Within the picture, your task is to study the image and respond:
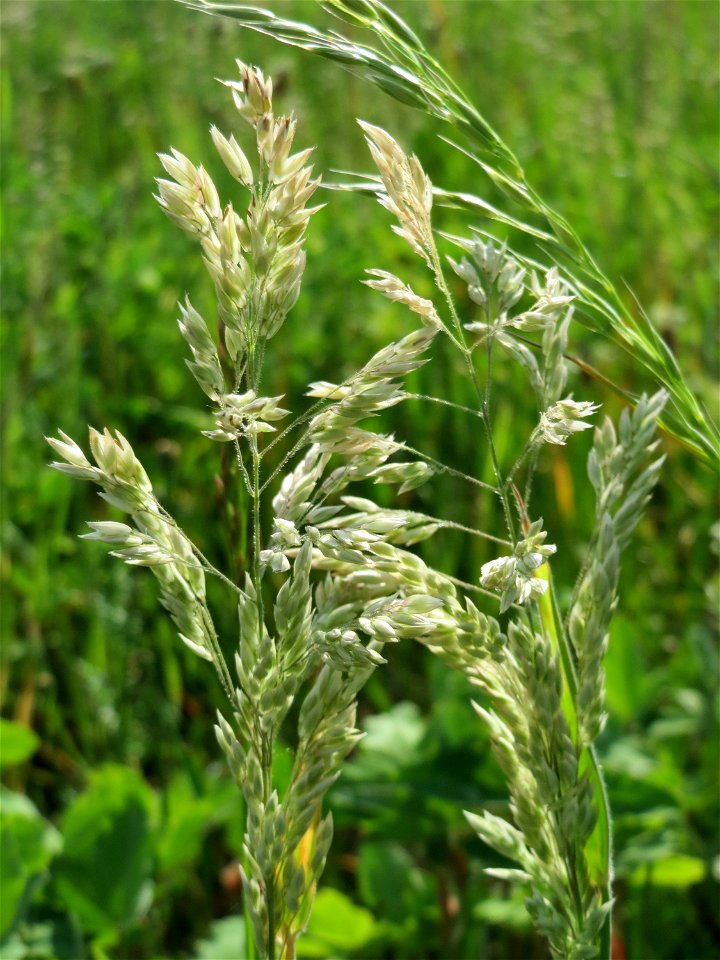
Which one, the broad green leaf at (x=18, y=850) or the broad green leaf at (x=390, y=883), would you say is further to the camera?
the broad green leaf at (x=390, y=883)

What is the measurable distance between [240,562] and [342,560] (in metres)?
0.14

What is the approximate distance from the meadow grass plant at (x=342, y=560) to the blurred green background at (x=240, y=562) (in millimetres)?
121

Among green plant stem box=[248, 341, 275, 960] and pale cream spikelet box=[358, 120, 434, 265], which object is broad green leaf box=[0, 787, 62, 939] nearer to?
green plant stem box=[248, 341, 275, 960]

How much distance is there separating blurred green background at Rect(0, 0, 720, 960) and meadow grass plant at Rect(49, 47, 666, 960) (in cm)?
12

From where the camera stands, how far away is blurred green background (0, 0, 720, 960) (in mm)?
1438

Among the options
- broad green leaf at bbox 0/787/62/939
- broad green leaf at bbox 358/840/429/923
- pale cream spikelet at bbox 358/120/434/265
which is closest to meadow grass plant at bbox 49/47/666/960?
pale cream spikelet at bbox 358/120/434/265

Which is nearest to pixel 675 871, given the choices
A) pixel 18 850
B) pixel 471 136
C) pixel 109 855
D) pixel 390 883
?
pixel 390 883

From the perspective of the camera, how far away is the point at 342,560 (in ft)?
2.20

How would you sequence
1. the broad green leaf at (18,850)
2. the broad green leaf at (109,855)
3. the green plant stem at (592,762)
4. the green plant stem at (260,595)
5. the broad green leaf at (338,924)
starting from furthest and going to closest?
the broad green leaf at (338,924)
the broad green leaf at (109,855)
the broad green leaf at (18,850)
the green plant stem at (592,762)
the green plant stem at (260,595)

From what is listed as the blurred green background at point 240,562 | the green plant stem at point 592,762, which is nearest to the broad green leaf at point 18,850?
the blurred green background at point 240,562

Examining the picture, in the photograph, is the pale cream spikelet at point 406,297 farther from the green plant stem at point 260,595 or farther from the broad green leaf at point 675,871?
the broad green leaf at point 675,871

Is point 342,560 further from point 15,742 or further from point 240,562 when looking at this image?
point 15,742

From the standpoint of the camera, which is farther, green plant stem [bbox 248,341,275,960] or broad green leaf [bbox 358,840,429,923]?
broad green leaf [bbox 358,840,429,923]

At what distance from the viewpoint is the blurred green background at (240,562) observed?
144cm
